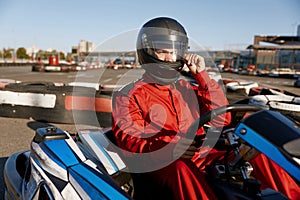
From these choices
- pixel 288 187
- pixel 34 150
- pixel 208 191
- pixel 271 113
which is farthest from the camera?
pixel 34 150

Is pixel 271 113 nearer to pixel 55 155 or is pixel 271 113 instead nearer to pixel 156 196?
pixel 156 196

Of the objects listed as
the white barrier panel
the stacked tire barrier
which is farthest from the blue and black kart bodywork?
the white barrier panel

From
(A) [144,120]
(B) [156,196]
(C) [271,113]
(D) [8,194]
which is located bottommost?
(D) [8,194]

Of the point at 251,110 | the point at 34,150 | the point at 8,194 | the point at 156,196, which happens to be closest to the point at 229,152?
the point at 251,110

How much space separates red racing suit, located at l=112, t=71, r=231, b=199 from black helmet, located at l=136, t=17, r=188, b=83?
0.13 metres

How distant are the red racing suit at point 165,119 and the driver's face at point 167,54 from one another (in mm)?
155

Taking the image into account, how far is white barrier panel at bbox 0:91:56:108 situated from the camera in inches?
166

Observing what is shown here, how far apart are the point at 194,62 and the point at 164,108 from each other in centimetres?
32

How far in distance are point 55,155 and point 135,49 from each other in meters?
0.78

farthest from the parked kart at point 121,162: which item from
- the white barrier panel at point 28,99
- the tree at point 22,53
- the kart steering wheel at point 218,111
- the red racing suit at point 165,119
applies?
the tree at point 22,53

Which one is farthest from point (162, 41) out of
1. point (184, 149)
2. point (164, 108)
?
point (184, 149)

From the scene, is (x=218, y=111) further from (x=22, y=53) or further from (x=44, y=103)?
(x=22, y=53)

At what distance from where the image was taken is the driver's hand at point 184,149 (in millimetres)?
1264

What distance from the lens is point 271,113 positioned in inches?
40.5
